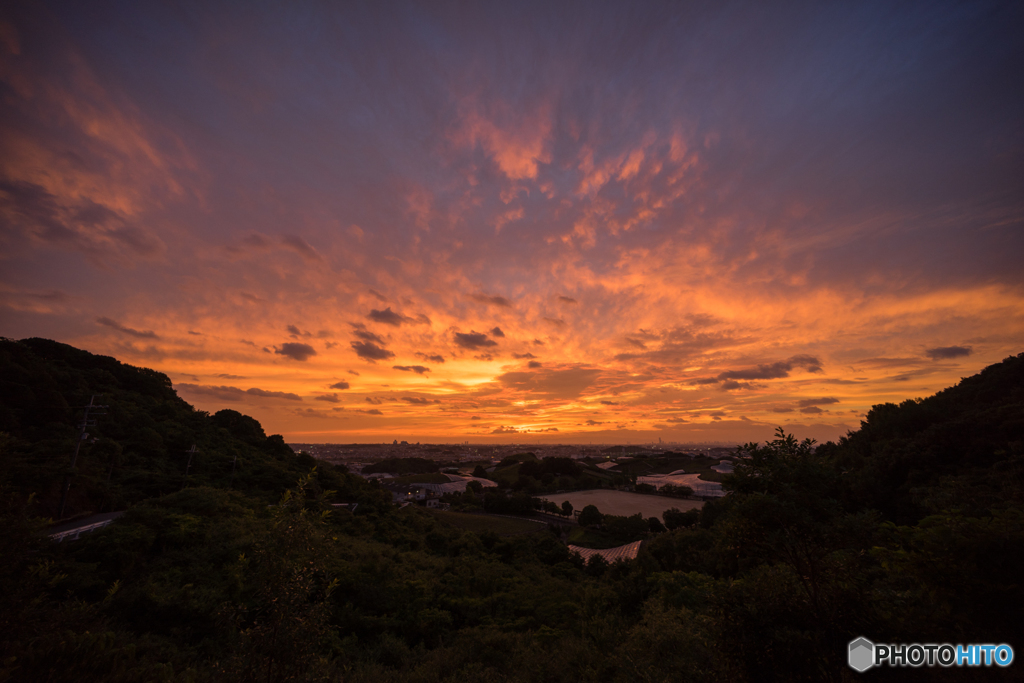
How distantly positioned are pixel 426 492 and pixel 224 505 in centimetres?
7776

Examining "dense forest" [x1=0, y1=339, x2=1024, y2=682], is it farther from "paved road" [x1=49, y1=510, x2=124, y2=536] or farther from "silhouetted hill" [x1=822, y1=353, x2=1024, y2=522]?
"paved road" [x1=49, y1=510, x2=124, y2=536]

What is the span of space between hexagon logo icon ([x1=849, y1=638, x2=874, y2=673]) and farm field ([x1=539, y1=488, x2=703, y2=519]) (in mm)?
68355

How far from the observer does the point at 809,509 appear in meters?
8.28

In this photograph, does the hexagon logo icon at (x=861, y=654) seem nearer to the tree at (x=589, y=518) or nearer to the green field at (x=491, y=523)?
the green field at (x=491, y=523)

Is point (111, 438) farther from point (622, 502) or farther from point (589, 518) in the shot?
point (622, 502)

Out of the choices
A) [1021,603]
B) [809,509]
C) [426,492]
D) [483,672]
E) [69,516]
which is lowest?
[426,492]

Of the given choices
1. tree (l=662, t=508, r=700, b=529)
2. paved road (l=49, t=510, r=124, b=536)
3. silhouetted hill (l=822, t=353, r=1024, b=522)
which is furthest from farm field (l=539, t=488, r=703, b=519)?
paved road (l=49, t=510, r=124, b=536)

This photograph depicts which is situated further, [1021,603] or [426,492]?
[426,492]

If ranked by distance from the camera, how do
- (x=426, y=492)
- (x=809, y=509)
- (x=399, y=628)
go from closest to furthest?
(x=809, y=509), (x=399, y=628), (x=426, y=492)

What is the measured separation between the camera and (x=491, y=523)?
61281 mm

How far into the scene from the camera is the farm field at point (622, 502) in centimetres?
7412

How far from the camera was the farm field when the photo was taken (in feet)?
243

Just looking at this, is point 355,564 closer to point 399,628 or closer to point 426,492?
point 399,628

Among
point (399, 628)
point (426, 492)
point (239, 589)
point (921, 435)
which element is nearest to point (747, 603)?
point (399, 628)
